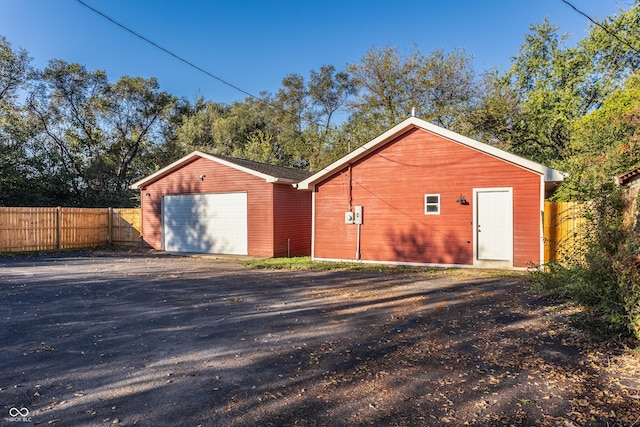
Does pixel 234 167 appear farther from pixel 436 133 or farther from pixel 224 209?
pixel 436 133

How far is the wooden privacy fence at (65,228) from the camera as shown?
1595cm

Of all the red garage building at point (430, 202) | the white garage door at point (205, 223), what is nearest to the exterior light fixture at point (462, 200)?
the red garage building at point (430, 202)

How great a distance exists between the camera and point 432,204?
37.6 ft

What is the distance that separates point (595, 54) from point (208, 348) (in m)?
25.3

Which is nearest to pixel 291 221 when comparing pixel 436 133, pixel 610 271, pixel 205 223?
pixel 205 223

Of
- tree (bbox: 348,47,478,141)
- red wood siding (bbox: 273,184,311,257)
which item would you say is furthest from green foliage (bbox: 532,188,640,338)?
tree (bbox: 348,47,478,141)

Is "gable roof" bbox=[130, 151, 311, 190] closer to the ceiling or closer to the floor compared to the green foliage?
closer to the ceiling

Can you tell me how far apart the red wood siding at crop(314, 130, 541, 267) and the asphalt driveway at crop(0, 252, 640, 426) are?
3177 millimetres

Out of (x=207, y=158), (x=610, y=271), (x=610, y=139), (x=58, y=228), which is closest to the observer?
(x=610, y=271)

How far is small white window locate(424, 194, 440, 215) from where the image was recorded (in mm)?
11386

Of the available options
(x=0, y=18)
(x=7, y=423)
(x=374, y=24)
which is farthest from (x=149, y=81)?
(x=7, y=423)

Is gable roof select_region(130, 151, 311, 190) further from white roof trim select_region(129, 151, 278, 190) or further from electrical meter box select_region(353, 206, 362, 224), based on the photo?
electrical meter box select_region(353, 206, 362, 224)

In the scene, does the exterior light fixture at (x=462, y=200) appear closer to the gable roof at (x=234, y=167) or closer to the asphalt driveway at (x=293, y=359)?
the asphalt driveway at (x=293, y=359)

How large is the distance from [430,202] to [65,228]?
16.1 metres
